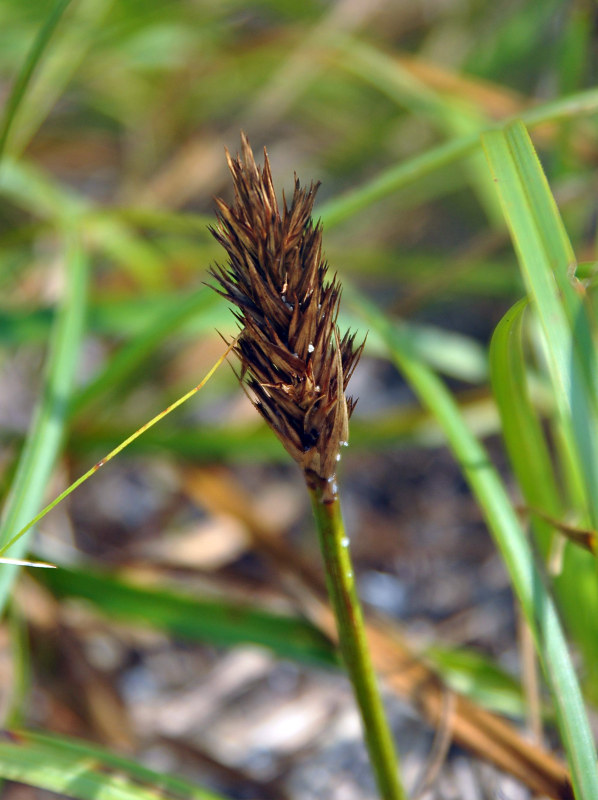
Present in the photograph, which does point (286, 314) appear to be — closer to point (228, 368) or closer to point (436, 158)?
point (436, 158)

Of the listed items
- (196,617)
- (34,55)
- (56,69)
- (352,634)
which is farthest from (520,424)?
(56,69)

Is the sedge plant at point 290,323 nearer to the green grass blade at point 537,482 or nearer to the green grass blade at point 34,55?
the green grass blade at point 537,482

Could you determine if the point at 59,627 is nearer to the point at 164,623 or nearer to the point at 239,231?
the point at 164,623

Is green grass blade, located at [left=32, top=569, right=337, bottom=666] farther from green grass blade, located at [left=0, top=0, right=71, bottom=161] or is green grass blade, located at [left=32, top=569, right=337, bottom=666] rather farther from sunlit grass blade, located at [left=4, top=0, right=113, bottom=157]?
sunlit grass blade, located at [left=4, top=0, right=113, bottom=157]

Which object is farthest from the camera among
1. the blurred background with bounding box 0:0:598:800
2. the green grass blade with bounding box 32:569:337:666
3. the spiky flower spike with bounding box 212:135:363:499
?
the blurred background with bounding box 0:0:598:800

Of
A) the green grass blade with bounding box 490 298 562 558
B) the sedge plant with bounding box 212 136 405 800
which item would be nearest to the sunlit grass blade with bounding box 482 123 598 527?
the green grass blade with bounding box 490 298 562 558

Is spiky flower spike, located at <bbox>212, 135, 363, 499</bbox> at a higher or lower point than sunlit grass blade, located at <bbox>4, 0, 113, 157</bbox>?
lower
